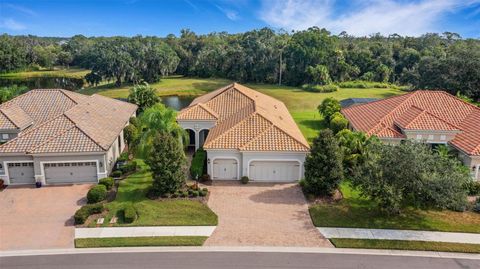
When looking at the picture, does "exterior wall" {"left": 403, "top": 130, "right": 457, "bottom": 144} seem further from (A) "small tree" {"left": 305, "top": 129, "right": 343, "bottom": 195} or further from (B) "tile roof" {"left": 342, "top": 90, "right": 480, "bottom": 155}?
(A) "small tree" {"left": 305, "top": 129, "right": 343, "bottom": 195}

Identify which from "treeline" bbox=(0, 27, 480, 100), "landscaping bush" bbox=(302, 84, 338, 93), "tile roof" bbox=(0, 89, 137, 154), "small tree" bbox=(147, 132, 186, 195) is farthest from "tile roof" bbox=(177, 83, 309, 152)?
"treeline" bbox=(0, 27, 480, 100)

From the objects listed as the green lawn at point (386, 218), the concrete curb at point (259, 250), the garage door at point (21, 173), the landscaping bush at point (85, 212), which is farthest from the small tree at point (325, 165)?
the garage door at point (21, 173)

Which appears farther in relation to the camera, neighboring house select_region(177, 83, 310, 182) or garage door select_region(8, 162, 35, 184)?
neighboring house select_region(177, 83, 310, 182)

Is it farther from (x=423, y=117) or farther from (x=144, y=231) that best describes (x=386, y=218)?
(x=144, y=231)

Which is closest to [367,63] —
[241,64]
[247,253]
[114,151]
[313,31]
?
[313,31]

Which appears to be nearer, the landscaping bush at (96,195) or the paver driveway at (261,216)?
the paver driveway at (261,216)

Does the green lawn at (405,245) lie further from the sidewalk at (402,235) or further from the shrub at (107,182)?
the shrub at (107,182)
